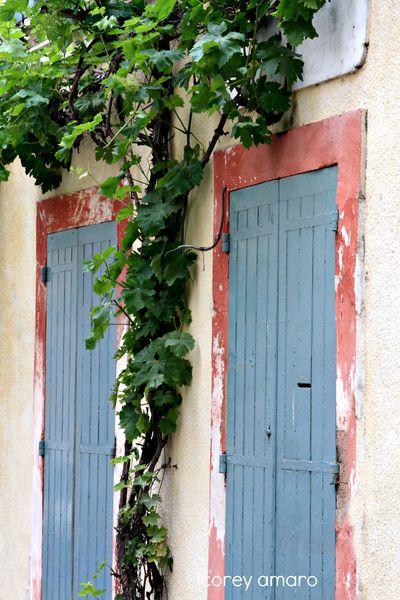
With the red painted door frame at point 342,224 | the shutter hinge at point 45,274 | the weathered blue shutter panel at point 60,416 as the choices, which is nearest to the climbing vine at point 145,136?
the red painted door frame at point 342,224

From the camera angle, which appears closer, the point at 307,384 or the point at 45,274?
the point at 307,384

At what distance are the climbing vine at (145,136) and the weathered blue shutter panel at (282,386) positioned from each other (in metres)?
0.43

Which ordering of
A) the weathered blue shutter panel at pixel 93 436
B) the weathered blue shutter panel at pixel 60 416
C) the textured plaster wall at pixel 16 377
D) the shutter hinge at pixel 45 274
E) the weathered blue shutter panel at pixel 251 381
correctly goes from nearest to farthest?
the weathered blue shutter panel at pixel 251 381 < the weathered blue shutter panel at pixel 93 436 < the weathered blue shutter panel at pixel 60 416 < the shutter hinge at pixel 45 274 < the textured plaster wall at pixel 16 377

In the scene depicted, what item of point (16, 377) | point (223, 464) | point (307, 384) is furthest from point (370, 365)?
point (16, 377)

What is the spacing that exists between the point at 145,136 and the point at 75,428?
6.74 feet

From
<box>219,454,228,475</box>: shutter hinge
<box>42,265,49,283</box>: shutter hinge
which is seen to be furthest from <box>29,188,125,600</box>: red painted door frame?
<box>219,454,228,475</box>: shutter hinge

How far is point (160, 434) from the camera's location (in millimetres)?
6785

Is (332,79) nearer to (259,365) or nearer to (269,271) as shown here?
(269,271)

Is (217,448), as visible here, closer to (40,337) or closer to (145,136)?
(145,136)

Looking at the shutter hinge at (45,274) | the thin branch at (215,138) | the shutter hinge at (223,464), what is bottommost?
the shutter hinge at (223,464)

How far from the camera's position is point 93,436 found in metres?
7.62

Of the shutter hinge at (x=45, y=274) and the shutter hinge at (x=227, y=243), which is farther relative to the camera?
the shutter hinge at (x=45, y=274)

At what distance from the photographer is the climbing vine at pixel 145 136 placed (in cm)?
595

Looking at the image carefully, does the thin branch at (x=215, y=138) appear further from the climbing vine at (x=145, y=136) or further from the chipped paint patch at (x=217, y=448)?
the chipped paint patch at (x=217, y=448)
